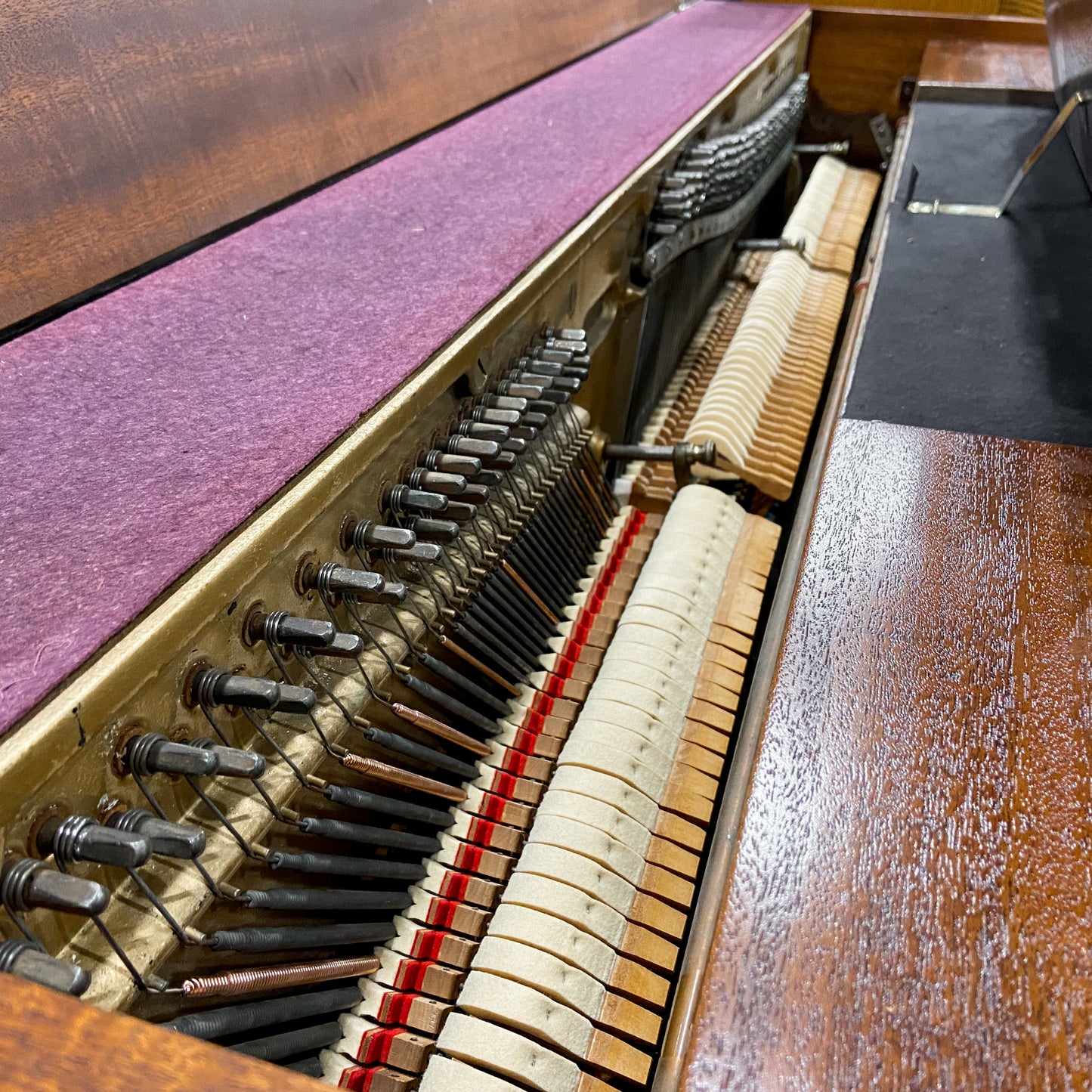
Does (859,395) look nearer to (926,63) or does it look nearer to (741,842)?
(741,842)

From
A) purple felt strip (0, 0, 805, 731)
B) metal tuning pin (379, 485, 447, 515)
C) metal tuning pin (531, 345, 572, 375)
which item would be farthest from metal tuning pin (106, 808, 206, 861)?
A: metal tuning pin (531, 345, 572, 375)

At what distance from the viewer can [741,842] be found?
2.84 ft

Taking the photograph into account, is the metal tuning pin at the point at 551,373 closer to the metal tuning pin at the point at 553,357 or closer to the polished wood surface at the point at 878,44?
the metal tuning pin at the point at 553,357

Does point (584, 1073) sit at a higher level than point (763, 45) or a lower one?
lower

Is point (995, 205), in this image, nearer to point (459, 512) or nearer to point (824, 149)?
point (459, 512)

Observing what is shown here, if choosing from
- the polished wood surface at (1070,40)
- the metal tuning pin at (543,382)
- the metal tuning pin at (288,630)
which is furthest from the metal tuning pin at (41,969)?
the polished wood surface at (1070,40)

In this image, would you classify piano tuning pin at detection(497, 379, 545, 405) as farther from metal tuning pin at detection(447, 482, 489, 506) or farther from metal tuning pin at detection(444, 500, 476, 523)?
metal tuning pin at detection(444, 500, 476, 523)

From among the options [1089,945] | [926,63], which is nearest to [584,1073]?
[1089,945]

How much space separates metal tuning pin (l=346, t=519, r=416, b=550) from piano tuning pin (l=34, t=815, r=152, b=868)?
43cm

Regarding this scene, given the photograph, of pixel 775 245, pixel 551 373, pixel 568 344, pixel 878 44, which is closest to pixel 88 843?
pixel 551 373

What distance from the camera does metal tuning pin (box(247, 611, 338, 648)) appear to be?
38.8 inches

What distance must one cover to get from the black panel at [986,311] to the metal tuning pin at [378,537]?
28.5 inches

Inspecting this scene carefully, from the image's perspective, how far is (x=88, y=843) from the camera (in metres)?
0.75

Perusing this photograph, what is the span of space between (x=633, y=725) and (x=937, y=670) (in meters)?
0.53
